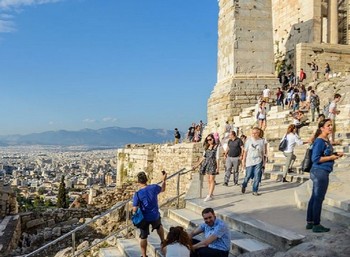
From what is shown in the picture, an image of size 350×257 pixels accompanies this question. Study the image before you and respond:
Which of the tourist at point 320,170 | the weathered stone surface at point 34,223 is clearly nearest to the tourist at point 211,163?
the tourist at point 320,170

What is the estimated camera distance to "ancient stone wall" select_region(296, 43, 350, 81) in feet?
88.2

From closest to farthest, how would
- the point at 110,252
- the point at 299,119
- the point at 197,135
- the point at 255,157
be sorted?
1. the point at 110,252
2. the point at 255,157
3. the point at 299,119
4. the point at 197,135

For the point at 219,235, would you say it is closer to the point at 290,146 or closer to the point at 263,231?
the point at 263,231

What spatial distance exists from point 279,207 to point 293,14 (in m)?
26.3

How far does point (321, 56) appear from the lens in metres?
27.0

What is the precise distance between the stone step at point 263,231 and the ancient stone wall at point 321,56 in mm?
20616

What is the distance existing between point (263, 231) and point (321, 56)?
74.5 ft

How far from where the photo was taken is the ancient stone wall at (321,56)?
26.9 meters

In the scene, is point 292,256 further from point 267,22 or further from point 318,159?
point 267,22

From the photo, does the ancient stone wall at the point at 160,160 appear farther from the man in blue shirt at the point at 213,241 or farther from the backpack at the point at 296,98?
the man in blue shirt at the point at 213,241

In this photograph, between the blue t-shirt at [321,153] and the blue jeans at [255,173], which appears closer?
the blue t-shirt at [321,153]

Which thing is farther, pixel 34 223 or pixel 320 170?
pixel 34 223

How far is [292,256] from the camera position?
17.4 feet

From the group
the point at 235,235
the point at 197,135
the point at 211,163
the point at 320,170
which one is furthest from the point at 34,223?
the point at 320,170
